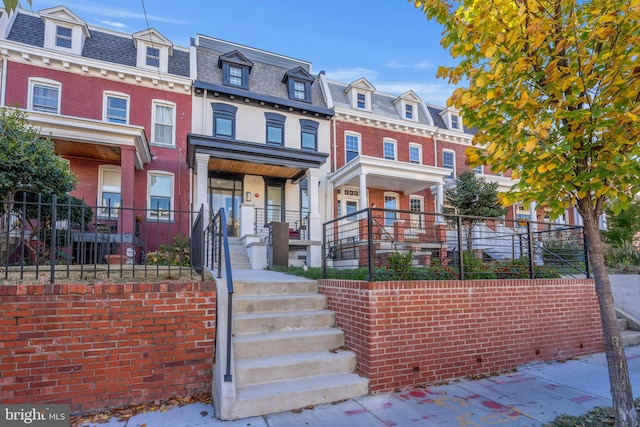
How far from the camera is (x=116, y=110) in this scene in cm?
1234

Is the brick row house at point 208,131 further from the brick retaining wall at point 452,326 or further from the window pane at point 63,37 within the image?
the brick retaining wall at point 452,326

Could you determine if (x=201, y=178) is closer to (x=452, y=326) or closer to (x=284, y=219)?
(x=284, y=219)

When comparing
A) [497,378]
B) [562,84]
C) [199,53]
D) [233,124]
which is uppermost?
[199,53]

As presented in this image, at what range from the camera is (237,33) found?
1584 cm

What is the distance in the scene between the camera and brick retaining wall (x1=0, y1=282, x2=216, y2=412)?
358 cm

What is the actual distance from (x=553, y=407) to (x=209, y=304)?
4089 millimetres

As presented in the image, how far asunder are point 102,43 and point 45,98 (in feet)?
9.80

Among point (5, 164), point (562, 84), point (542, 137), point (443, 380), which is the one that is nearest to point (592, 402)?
point (443, 380)

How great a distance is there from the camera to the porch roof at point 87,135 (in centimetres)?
975

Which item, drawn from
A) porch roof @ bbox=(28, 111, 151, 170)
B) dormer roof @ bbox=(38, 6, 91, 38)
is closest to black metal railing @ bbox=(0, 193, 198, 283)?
porch roof @ bbox=(28, 111, 151, 170)

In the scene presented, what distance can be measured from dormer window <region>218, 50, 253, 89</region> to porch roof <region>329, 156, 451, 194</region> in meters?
5.40

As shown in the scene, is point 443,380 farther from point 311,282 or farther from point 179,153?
point 179,153

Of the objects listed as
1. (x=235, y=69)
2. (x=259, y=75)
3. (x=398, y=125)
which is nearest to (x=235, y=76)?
(x=235, y=69)

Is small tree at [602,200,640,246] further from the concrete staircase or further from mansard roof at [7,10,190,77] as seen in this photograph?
mansard roof at [7,10,190,77]
